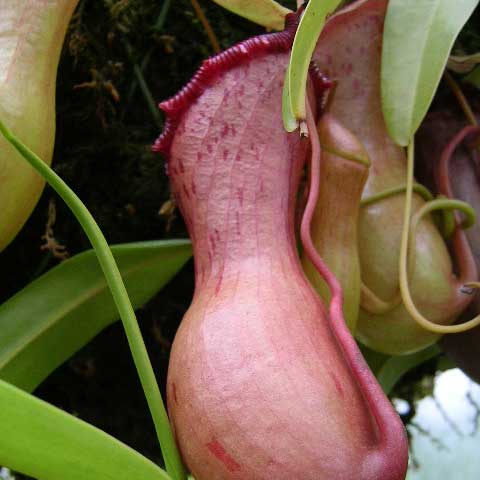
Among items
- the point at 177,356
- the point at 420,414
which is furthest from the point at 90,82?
the point at 420,414

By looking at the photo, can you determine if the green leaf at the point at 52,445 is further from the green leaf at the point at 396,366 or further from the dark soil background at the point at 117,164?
the green leaf at the point at 396,366

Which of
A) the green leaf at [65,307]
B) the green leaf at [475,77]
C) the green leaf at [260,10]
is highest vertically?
the green leaf at [260,10]

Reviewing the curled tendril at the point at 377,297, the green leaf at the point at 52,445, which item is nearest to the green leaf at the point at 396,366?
the curled tendril at the point at 377,297

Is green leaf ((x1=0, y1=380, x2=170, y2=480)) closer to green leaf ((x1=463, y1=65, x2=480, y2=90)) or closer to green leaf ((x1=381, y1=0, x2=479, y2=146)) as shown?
green leaf ((x1=381, y1=0, x2=479, y2=146))

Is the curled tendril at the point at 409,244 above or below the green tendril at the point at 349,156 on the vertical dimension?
below

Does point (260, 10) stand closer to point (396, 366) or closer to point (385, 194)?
point (385, 194)
